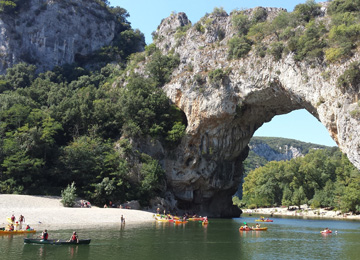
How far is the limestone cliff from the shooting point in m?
67.6

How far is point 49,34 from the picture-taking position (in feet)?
231

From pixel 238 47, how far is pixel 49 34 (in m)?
46.5

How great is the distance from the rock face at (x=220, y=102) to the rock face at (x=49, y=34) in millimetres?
30920

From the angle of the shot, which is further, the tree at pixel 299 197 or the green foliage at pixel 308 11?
the tree at pixel 299 197

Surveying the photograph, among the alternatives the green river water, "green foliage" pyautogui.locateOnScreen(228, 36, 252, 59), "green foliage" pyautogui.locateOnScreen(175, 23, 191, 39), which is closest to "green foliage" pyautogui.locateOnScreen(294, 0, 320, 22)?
"green foliage" pyautogui.locateOnScreen(228, 36, 252, 59)

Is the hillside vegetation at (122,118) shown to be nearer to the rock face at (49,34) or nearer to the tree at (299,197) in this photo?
the tree at (299,197)

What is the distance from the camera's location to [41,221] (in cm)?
2678

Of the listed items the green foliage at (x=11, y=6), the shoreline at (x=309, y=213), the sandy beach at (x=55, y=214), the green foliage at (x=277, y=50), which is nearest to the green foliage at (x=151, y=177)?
the sandy beach at (x=55, y=214)

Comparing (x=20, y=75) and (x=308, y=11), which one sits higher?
(x=308, y=11)

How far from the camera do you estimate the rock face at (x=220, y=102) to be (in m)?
36.2

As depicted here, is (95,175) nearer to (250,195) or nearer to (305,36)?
(305,36)

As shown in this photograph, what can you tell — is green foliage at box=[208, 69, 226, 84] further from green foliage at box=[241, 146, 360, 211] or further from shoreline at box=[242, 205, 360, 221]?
green foliage at box=[241, 146, 360, 211]

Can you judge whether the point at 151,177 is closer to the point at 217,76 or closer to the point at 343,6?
the point at 217,76

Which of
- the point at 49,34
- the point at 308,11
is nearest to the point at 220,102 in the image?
the point at 308,11
